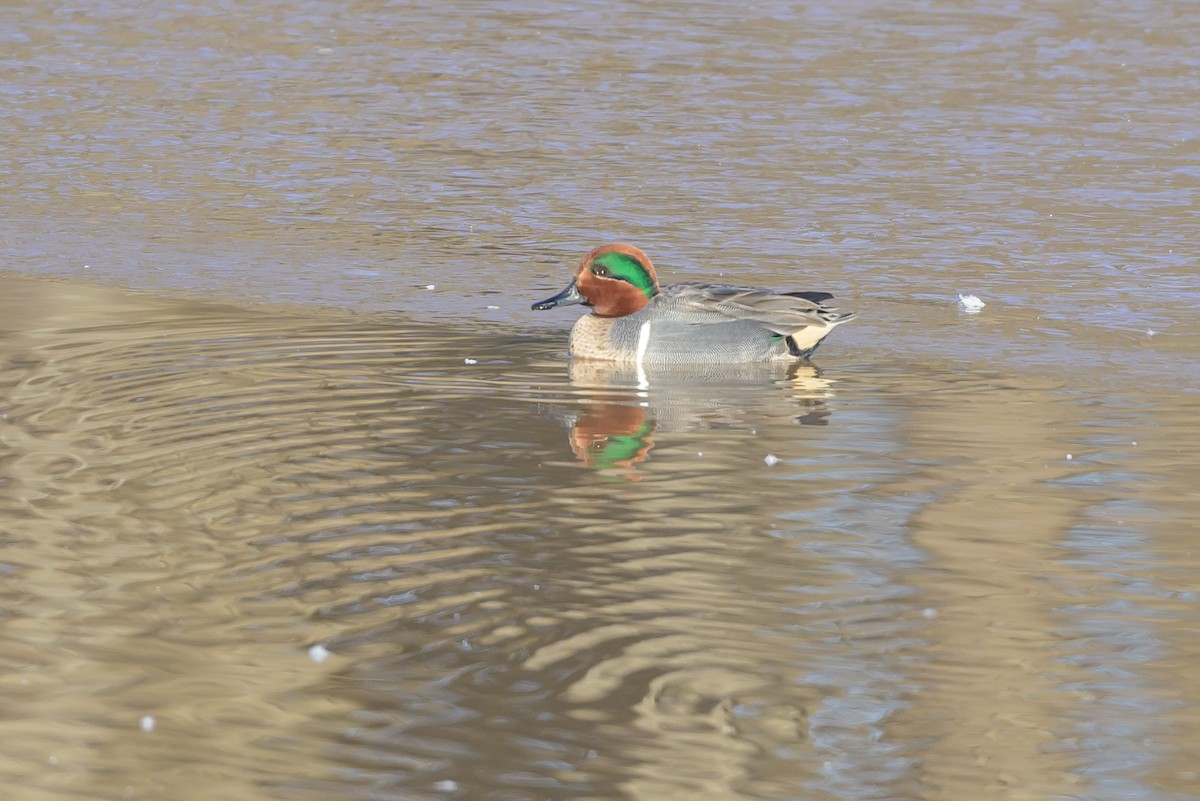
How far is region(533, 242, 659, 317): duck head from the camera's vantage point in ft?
27.6

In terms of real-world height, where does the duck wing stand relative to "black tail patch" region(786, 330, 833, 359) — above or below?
above

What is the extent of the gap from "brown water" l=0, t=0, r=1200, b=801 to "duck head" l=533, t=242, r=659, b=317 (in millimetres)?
335

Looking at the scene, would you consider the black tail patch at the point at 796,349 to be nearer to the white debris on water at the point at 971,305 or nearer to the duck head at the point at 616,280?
the duck head at the point at 616,280

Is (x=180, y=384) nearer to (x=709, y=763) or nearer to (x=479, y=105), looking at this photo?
(x=709, y=763)

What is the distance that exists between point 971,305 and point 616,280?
172cm

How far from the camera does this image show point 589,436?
7035 mm

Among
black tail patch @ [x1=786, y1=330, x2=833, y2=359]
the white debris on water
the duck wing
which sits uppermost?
the duck wing

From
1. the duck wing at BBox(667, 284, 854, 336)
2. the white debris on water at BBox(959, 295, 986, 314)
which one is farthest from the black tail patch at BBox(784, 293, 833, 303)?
the white debris on water at BBox(959, 295, 986, 314)

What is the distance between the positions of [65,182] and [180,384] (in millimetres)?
4432

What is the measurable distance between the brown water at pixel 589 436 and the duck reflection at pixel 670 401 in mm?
34

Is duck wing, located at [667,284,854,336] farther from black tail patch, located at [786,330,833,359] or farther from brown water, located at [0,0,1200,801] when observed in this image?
brown water, located at [0,0,1200,801]

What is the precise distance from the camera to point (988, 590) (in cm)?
547

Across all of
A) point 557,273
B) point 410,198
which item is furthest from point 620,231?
point 410,198

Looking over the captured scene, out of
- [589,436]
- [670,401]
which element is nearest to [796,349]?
[670,401]
